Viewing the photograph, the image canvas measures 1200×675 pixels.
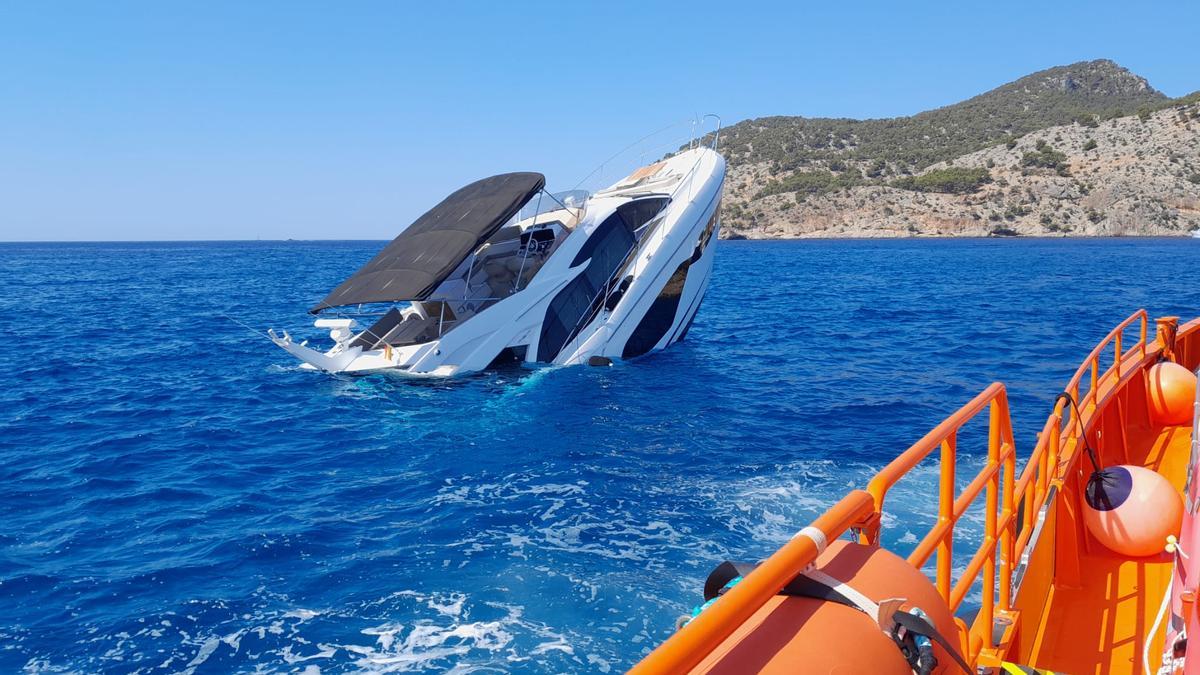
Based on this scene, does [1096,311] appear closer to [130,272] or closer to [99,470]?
[99,470]

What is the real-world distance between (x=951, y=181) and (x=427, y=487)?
121106 millimetres

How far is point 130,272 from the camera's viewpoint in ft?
216

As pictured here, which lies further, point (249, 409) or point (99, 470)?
point (249, 409)

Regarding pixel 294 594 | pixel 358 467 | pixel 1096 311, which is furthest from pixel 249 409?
pixel 1096 311

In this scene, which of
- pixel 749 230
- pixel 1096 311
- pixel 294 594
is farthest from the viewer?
pixel 749 230

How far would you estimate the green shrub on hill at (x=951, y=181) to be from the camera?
114688 millimetres

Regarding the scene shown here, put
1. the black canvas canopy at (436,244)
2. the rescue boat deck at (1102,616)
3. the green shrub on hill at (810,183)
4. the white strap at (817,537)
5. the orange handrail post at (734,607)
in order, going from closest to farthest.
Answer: the orange handrail post at (734,607) < the white strap at (817,537) < the rescue boat deck at (1102,616) < the black canvas canopy at (436,244) < the green shrub on hill at (810,183)

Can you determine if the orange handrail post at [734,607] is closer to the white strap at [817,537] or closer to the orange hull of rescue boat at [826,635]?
the white strap at [817,537]

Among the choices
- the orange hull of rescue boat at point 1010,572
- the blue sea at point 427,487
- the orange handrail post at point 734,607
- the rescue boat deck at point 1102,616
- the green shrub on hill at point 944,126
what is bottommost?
the blue sea at point 427,487

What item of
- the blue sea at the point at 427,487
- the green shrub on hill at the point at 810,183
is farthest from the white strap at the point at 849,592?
the green shrub on hill at the point at 810,183

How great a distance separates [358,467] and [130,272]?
212 ft

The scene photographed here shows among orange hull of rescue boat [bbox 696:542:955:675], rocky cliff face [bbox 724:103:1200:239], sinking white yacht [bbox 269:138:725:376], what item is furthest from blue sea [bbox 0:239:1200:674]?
rocky cliff face [bbox 724:103:1200:239]

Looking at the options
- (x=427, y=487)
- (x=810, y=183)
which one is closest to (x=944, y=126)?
(x=810, y=183)

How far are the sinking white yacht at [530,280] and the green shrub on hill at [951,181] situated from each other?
10679cm
